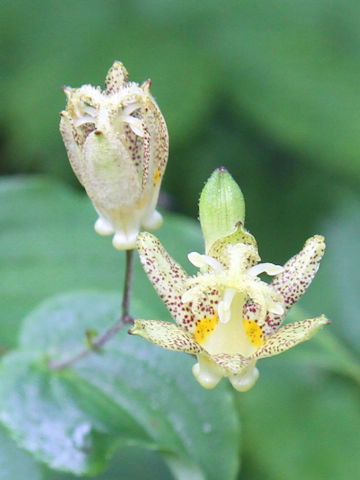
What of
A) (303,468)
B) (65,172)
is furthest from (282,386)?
(65,172)

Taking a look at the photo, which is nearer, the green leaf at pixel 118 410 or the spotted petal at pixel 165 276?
the spotted petal at pixel 165 276

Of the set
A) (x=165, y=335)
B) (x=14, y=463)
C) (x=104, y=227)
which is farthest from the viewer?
(x=14, y=463)

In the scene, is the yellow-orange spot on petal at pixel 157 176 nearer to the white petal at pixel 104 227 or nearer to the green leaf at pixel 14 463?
the white petal at pixel 104 227

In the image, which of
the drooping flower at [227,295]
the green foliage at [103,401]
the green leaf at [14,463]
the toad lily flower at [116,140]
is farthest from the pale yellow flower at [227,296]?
the green leaf at [14,463]

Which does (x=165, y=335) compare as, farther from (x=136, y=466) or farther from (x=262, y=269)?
(x=136, y=466)

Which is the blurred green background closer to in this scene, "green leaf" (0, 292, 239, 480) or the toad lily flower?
"green leaf" (0, 292, 239, 480)

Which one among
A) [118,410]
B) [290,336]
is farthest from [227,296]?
[118,410]
